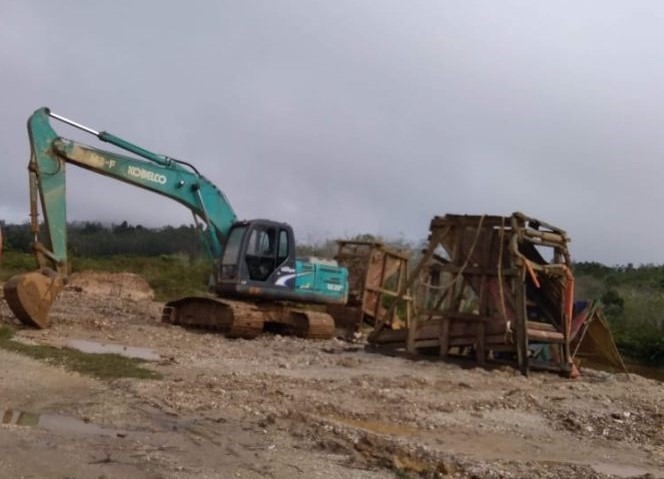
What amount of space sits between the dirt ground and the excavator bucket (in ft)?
1.03

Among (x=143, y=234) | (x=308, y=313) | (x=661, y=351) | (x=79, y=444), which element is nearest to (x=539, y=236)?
(x=308, y=313)

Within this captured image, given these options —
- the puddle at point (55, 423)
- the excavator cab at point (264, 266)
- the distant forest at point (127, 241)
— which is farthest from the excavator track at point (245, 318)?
the distant forest at point (127, 241)

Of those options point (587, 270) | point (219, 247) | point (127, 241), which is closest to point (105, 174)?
point (219, 247)

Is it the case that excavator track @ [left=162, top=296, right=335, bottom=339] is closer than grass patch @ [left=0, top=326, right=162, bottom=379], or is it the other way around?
grass patch @ [left=0, top=326, right=162, bottom=379]

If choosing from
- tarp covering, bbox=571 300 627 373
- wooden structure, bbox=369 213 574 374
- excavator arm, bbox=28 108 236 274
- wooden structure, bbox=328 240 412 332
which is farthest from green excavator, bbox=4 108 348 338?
tarp covering, bbox=571 300 627 373

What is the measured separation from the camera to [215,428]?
9055 millimetres

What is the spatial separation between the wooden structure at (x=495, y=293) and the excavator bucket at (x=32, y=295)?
725cm

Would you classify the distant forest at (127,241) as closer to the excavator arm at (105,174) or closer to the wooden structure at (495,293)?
the excavator arm at (105,174)

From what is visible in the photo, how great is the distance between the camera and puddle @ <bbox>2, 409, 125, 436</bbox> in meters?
8.41

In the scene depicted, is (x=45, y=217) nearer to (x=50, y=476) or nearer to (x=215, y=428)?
(x=215, y=428)

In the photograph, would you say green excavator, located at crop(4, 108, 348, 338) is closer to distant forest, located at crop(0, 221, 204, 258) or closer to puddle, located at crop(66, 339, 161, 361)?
puddle, located at crop(66, 339, 161, 361)

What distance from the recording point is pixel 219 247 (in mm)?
22562

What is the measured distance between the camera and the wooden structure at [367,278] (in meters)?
26.4

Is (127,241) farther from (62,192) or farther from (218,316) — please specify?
(62,192)
